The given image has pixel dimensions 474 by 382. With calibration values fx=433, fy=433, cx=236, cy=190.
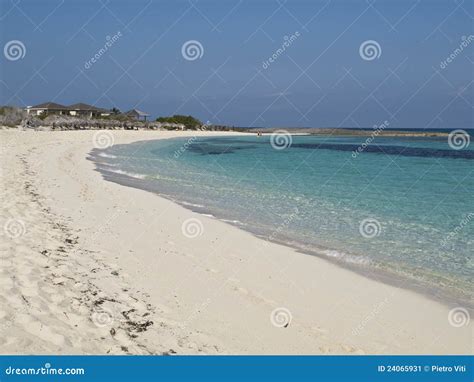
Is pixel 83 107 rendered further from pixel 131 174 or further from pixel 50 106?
pixel 131 174

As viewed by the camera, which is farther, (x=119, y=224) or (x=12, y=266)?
(x=119, y=224)

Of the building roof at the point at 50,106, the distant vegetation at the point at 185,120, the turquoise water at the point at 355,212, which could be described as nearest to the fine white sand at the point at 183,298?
the turquoise water at the point at 355,212

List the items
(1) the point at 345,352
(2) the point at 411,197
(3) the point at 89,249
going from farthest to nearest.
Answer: (2) the point at 411,197 < (3) the point at 89,249 < (1) the point at 345,352

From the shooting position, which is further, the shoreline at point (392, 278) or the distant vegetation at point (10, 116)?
the distant vegetation at point (10, 116)

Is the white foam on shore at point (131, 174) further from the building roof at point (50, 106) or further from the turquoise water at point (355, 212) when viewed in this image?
the building roof at point (50, 106)

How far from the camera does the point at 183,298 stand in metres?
5.75

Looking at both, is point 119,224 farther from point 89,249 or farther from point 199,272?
point 199,272

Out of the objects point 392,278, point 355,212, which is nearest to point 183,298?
point 392,278

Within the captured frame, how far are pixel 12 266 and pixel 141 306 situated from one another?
194cm

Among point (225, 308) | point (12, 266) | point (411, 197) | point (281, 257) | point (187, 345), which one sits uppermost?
point (411, 197)

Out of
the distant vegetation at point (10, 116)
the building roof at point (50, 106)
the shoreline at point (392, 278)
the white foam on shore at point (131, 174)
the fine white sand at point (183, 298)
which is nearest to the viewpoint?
the fine white sand at point (183, 298)

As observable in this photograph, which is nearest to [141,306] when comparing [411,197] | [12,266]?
[12,266]

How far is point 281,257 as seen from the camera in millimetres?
7926

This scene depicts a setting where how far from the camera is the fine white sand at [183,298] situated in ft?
14.9
